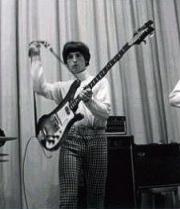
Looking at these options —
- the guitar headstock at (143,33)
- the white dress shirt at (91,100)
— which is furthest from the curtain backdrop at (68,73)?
the guitar headstock at (143,33)

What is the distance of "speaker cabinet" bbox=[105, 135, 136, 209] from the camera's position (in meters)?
1.92

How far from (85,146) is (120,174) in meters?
0.55

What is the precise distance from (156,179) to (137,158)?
208 mm

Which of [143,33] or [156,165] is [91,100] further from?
[156,165]

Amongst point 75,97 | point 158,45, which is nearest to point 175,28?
point 158,45

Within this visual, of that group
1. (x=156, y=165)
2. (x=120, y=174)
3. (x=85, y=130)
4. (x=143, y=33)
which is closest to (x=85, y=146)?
(x=85, y=130)

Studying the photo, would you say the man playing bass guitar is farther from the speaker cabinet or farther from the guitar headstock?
the speaker cabinet

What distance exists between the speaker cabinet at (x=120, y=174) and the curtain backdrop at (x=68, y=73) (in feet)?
1.59

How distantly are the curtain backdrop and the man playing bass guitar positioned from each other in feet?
2.38

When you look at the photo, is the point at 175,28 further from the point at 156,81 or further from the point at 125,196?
the point at 125,196

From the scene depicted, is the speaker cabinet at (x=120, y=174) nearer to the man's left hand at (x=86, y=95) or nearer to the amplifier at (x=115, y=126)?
the amplifier at (x=115, y=126)

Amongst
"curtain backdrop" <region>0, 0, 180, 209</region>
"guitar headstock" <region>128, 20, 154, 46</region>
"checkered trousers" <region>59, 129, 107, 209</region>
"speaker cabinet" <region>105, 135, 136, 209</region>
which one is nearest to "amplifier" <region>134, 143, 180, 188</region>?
"speaker cabinet" <region>105, 135, 136, 209</region>

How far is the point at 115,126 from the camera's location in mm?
2125

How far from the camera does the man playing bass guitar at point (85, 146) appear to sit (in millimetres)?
1442
